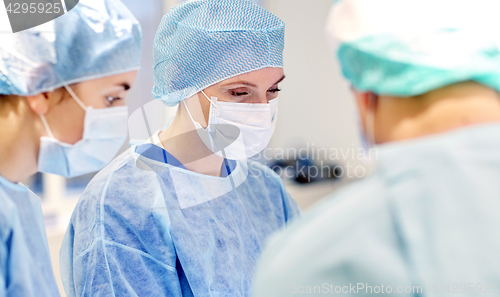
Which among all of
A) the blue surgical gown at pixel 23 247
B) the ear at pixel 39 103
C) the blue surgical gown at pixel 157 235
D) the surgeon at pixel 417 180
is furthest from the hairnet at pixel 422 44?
the blue surgical gown at pixel 23 247

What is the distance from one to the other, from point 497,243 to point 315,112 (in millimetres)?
740

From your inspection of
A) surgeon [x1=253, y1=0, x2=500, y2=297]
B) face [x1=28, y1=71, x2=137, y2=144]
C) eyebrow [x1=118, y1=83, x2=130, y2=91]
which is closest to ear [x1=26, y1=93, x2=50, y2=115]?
face [x1=28, y1=71, x2=137, y2=144]

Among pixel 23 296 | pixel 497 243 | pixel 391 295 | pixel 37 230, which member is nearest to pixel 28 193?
pixel 37 230

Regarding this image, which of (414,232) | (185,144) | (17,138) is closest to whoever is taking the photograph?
(414,232)

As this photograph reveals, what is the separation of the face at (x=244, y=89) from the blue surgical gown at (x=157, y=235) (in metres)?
0.23

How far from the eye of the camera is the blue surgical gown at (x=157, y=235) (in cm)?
94

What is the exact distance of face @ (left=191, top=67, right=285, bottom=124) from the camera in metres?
1.10

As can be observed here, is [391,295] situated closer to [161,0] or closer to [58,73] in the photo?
[58,73]

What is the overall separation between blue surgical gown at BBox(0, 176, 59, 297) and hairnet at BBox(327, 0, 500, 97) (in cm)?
89

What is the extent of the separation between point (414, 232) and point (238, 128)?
28.7 inches

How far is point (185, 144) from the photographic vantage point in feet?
3.82

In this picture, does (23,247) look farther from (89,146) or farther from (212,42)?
(212,42)

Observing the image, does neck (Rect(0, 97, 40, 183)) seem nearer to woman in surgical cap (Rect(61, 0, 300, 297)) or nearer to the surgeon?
woman in surgical cap (Rect(61, 0, 300, 297))

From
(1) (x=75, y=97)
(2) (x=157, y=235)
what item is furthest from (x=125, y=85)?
(2) (x=157, y=235)
